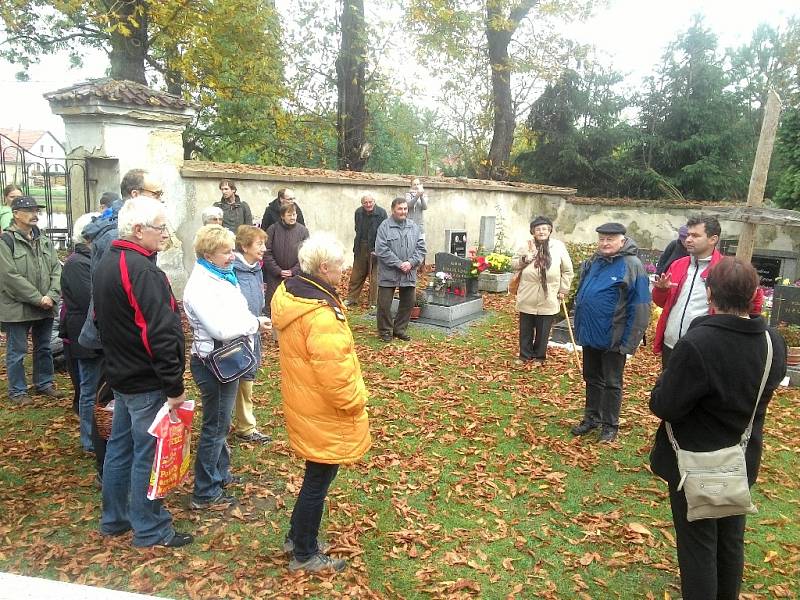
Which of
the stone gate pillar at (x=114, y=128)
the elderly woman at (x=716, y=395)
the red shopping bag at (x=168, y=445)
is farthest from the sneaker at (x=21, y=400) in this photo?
the elderly woman at (x=716, y=395)

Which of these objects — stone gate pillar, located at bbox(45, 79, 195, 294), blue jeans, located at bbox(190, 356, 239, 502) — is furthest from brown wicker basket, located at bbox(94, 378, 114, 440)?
stone gate pillar, located at bbox(45, 79, 195, 294)

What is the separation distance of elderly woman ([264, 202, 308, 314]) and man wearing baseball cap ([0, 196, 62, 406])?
2449 millimetres

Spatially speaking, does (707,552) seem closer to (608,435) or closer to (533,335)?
(608,435)

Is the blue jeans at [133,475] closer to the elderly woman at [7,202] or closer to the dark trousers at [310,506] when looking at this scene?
the dark trousers at [310,506]

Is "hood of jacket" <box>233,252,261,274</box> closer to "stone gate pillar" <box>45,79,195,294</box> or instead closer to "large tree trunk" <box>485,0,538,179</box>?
"stone gate pillar" <box>45,79,195,294</box>

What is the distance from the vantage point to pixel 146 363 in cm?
328

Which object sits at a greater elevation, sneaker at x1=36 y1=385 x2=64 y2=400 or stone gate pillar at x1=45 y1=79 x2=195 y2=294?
stone gate pillar at x1=45 y1=79 x2=195 y2=294

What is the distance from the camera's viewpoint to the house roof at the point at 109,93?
7117 mm

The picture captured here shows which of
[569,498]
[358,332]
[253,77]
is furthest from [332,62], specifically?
[569,498]

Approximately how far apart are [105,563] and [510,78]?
64.8 feet

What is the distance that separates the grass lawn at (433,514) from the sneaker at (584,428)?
0.37 feet

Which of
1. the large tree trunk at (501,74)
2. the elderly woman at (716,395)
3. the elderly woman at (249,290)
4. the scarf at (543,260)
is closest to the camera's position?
the elderly woman at (716,395)

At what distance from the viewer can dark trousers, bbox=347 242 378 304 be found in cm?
1034

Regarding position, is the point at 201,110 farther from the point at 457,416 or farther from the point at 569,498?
the point at 569,498
